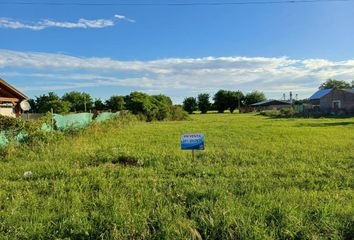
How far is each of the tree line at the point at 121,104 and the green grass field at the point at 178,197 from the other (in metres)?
27.3

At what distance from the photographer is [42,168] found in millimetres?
7852

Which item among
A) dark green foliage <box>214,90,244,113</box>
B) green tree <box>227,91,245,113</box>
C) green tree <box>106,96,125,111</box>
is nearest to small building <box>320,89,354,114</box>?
green tree <box>106,96,125,111</box>

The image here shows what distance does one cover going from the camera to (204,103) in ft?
281

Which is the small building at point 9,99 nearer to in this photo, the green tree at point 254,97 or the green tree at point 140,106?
the green tree at point 140,106

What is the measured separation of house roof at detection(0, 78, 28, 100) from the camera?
2267 cm

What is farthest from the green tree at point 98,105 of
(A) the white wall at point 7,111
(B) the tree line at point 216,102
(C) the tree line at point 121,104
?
(A) the white wall at point 7,111

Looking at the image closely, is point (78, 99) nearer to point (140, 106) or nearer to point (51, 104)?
point (51, 104)

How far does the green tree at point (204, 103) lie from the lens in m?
85.7

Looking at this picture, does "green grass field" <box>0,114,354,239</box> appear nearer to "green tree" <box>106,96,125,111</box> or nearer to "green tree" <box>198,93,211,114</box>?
"green tree" <box>106,96,125,111</box>

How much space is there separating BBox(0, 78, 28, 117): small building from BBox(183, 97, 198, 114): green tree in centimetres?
6115

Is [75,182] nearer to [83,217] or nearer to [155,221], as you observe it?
[83,217]

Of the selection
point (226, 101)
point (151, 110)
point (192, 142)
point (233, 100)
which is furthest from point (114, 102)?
point (192, 142)

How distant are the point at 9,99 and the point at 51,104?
31.5 meters

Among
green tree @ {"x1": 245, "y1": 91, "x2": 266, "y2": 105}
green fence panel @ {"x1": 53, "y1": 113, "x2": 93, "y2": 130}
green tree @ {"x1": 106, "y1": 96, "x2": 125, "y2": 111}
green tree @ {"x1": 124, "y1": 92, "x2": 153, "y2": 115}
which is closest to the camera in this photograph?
green fence panel @ {"x1": 53, "y1": 113, "x2": 93, "y2": 130}
